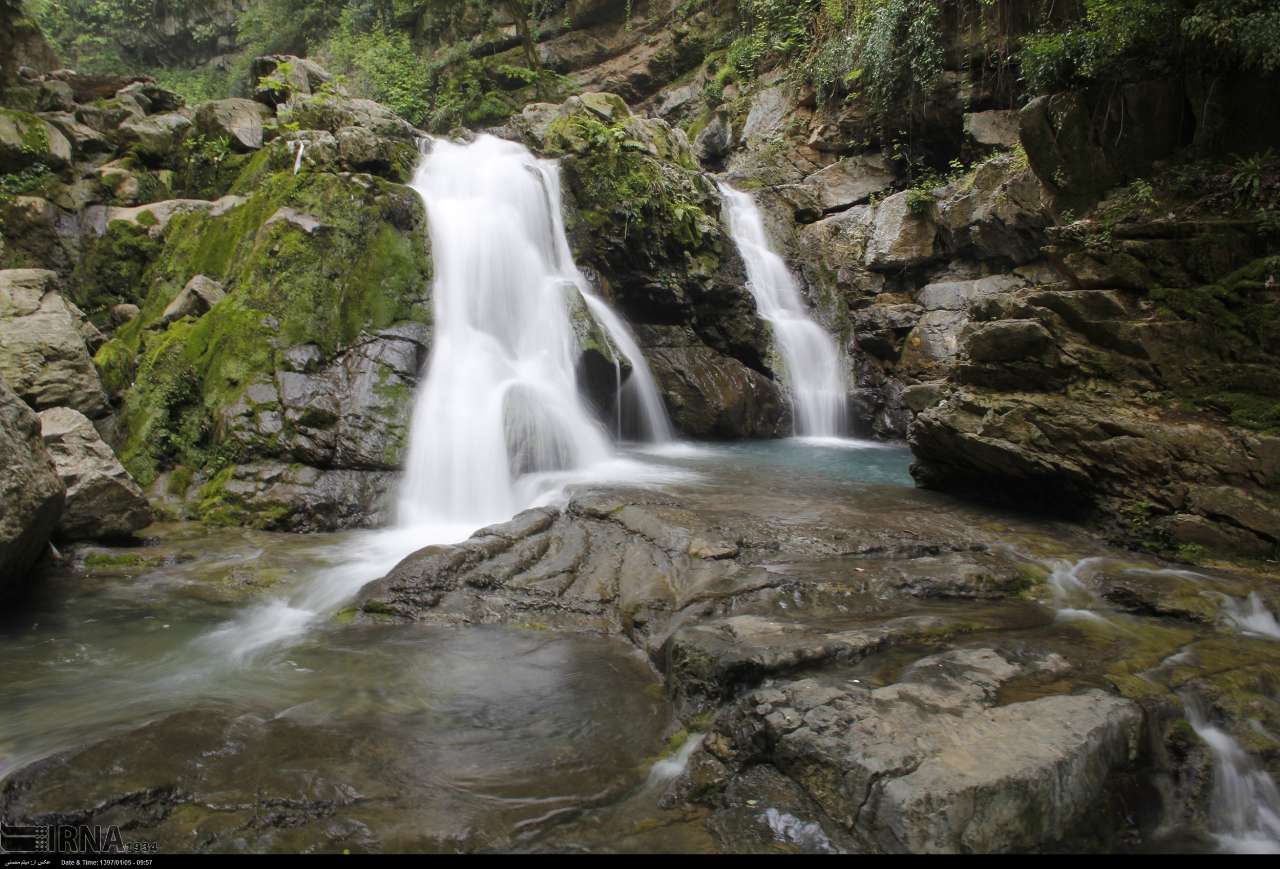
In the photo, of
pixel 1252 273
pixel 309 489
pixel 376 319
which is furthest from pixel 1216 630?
pixel 376 319

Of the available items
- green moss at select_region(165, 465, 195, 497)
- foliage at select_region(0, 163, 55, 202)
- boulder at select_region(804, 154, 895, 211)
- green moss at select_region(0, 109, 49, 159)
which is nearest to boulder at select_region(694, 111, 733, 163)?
boulder at select_region(804, 154, 895, 211)

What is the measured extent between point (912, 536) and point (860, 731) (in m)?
3.35

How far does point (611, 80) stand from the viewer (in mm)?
23656

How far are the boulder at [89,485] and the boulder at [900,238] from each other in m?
14.3

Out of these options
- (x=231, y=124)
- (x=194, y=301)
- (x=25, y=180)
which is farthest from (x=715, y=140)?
(x=25, y=180)

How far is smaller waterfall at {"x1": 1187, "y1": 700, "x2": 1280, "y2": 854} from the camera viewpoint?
317 centimetres

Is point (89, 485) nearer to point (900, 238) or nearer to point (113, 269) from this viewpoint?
point (113, 269)

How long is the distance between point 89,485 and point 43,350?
7.60ft

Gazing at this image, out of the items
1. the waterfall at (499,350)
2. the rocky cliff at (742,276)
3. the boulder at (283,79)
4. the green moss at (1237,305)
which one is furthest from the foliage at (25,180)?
the green moss at (1237,305)

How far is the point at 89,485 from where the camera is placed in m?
6.67

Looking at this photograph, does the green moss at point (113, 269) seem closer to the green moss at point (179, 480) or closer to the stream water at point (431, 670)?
the green moss at point (179, 480)

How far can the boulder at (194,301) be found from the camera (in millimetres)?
9406

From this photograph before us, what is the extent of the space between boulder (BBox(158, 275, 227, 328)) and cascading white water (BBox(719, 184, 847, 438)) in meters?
10.1

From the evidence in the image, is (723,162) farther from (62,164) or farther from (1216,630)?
(1216,630)
